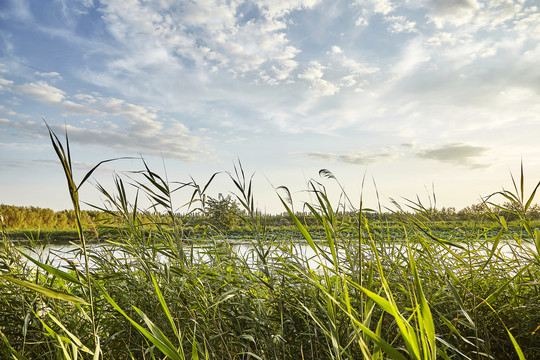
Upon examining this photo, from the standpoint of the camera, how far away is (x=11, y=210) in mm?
15375

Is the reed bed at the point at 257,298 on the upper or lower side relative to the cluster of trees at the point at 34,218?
lower

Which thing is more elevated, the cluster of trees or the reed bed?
the cluster of trees

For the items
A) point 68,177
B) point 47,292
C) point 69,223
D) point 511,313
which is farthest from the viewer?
point 69,223

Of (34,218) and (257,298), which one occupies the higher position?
(34,218)

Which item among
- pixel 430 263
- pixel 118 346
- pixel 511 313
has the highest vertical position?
pixel 430 263

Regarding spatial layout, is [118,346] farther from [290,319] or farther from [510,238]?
[510,238]

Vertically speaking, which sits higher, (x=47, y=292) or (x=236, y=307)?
(x=47, y=292)

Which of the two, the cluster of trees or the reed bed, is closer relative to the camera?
the reed bed

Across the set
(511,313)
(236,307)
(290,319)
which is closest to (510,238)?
(511,313)

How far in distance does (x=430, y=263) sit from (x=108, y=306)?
7.60ft

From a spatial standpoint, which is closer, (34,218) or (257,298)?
(257,298)

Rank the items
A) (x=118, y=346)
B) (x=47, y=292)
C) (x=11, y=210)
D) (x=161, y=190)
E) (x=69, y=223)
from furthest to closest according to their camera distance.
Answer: (x=69, y=223), (x=11, y=210), (x=118, y=346), (x=161, y=190), (x=47, y=292)

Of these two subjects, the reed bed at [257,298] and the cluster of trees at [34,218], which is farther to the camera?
the cluster of trees at [34,218]

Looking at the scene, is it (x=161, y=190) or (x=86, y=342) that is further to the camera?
(x=86, y=342)
